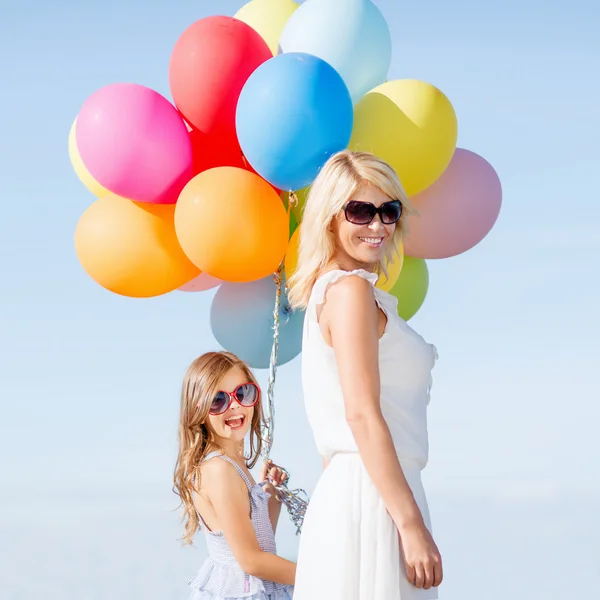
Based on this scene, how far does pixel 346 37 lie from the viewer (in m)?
4.10

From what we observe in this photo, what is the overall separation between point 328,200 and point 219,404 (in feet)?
4.42

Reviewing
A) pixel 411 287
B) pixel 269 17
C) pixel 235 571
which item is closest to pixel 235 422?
pixel 235 571

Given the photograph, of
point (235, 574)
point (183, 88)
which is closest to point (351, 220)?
point (235, 574)

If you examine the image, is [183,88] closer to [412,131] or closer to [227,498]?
[412,131]

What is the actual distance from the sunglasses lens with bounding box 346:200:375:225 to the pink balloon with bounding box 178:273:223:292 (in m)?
2.26

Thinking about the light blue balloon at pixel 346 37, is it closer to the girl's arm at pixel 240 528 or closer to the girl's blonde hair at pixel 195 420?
the girl's blonde hair at pixel 195 420

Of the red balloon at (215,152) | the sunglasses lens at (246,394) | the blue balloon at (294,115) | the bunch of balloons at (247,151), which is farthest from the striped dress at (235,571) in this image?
the red balloon at (215,152)

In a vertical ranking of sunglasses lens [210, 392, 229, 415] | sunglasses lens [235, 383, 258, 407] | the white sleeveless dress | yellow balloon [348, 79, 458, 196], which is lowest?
the white sleeveless dress

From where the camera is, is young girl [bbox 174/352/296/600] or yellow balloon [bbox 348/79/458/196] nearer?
young girl [bbox 174/352/296/600]

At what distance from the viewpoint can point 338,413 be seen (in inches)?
89.0

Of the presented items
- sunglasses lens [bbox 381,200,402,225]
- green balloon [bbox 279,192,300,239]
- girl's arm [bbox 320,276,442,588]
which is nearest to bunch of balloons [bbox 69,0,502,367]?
green balloon [bbox 279,192,300,239]

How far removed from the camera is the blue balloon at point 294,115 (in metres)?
3.65

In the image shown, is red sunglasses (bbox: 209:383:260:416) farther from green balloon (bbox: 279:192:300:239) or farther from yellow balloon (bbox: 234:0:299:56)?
yellow balloon (bbox: 234:0:299:56)

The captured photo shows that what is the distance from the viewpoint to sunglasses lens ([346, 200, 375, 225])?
7.79 feet
